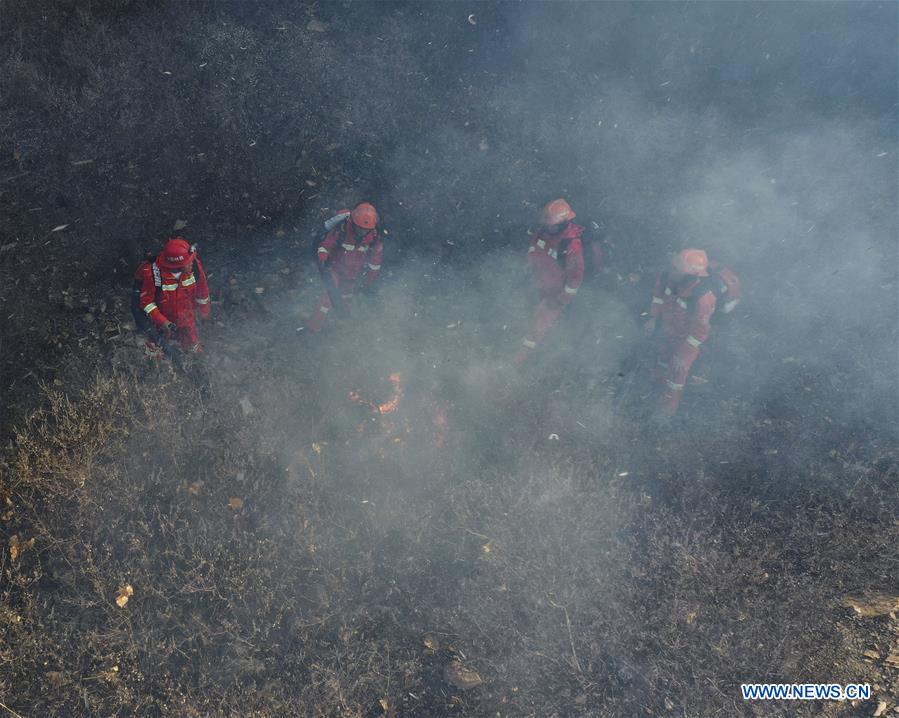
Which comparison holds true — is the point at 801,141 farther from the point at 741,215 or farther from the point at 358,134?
the point at 358,134

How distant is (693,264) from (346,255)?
11.4ft

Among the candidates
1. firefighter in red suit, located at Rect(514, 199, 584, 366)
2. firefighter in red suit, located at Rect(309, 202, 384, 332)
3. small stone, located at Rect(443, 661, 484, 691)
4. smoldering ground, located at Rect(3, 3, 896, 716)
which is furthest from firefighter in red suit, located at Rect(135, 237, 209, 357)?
small stone, located at Rect(443, 661, 484, 691)

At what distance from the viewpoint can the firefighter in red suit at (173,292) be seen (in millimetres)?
5301

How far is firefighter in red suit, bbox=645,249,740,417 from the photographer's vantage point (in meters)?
5.67

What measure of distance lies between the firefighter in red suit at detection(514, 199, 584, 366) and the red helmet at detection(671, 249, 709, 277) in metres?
0.95

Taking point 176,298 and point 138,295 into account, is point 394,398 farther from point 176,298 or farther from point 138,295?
point 138,295

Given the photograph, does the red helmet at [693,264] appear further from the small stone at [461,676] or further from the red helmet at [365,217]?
the small stone at [461,676]

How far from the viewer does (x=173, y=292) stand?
5.51 metres

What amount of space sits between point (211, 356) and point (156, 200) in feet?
7.95

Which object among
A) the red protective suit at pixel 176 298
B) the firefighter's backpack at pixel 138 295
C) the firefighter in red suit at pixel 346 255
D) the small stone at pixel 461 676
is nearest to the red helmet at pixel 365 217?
the firefighter in red suit at pixel 346 255

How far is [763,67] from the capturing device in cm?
812

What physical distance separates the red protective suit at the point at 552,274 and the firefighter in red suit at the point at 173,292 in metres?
3.35

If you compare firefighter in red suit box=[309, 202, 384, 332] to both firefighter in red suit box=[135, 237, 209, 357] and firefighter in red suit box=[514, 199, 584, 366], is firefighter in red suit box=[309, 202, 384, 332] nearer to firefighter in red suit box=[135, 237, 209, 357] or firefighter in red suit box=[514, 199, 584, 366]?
firefighter in red suit box=[135, 237, 209, 357]

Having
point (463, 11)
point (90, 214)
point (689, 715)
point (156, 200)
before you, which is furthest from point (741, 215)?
point (90, 214)
